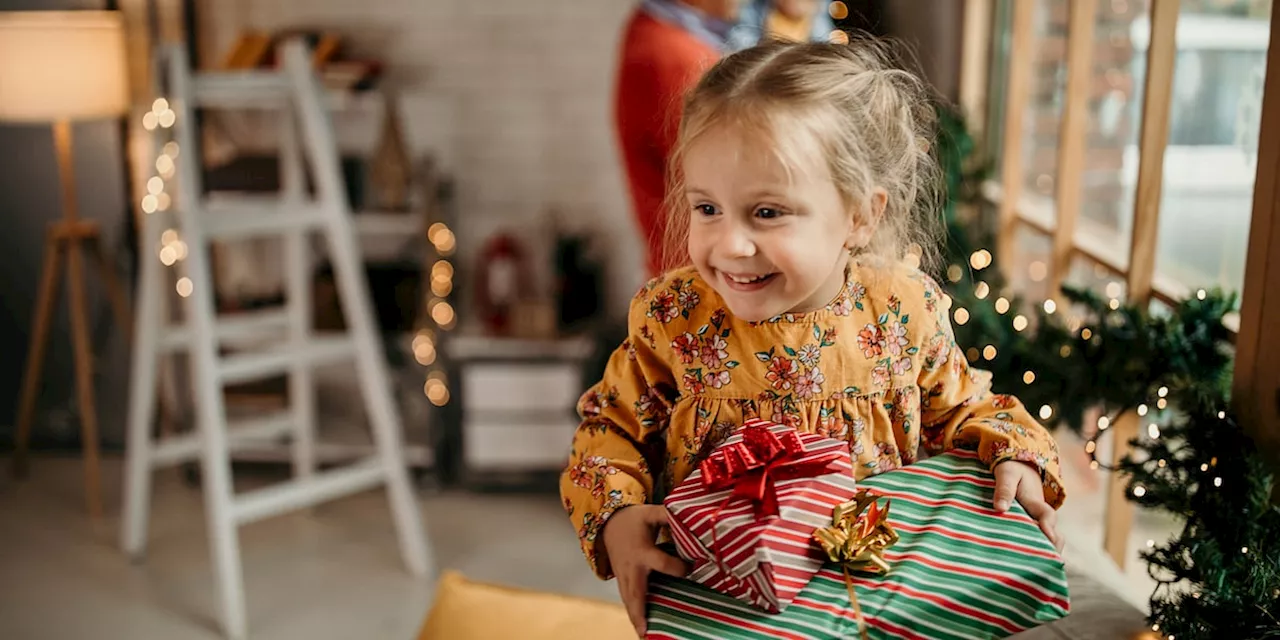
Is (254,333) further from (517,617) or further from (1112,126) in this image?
(1112,126)

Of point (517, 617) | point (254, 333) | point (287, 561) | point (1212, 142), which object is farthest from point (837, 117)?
point (287, 561)

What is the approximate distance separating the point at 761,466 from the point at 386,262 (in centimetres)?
300

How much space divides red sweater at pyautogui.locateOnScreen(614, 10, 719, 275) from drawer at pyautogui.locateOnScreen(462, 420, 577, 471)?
1.32 m

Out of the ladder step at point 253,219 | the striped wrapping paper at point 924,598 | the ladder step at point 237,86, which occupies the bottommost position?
the striped wrapping paper at point 924,598

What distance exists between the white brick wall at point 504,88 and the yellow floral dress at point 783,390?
2850mm

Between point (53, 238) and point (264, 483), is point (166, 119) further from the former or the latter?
point (264, 483)

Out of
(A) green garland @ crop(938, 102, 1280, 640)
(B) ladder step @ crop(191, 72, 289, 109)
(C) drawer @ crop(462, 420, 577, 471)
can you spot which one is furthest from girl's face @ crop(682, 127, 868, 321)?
(C) drawer @ crop(462, 420, 577, 471)

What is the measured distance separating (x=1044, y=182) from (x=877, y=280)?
197cm

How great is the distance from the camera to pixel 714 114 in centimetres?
101

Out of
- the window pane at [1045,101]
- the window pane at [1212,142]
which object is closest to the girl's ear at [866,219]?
the window pane at [1212,142]

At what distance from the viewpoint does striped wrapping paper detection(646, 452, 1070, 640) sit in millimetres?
1000

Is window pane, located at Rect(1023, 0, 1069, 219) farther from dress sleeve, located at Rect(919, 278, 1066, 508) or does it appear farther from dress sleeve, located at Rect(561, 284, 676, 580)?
dress sleeve, located at Rect(561, 284, 676, 580)

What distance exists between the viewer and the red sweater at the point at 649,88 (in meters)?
2.25

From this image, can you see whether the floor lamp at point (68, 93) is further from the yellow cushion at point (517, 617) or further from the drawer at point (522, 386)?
the yellow cushion at point (517, 617)
